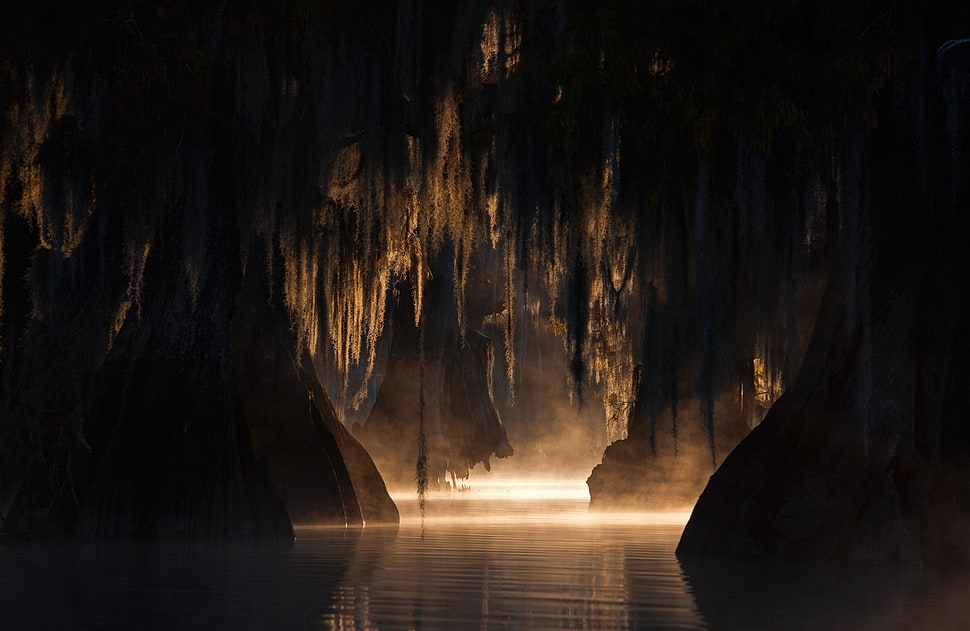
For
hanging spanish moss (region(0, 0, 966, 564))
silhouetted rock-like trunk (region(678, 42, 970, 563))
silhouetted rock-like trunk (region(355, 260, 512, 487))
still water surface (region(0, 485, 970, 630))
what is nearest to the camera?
still water surface (region(0, 485, 970, 630))

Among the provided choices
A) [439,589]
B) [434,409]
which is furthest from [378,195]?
[434,409]

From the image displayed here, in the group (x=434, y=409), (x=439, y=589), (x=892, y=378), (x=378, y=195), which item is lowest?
(x=439, y=589)

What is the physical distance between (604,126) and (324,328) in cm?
967

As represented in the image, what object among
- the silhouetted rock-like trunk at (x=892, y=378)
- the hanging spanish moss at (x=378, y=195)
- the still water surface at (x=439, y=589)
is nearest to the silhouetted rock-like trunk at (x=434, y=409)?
the hanging spanish moss at (x=378, y=195)

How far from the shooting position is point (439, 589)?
1306 centimetres

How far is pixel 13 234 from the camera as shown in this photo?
71.1ft

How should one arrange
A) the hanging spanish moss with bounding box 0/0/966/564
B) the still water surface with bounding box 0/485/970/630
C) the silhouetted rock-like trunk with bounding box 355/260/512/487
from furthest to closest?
the silhouetted rock-like trunk with bounding box 355/260/512/487 < the hanging spanish moss with bounding box 0/0/966/564 < the still water surface with bounding box 0/485/970/630

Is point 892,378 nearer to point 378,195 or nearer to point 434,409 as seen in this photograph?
point 378,195

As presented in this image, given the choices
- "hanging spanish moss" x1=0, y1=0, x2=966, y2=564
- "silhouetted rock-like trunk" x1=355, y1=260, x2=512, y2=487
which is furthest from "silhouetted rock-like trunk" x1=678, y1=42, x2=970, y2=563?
"silhouetted rock-like trunk" x1=355, y1=260, x2=512, y2=487

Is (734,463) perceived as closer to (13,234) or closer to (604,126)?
(604,126)

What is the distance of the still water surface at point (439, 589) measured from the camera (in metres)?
10.4

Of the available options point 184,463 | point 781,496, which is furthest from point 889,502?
point 184,463

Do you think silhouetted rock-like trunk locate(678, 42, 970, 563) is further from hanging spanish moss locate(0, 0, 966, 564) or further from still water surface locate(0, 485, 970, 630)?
still water surface locate(0, 485, 970, 630)

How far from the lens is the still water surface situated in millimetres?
10445
